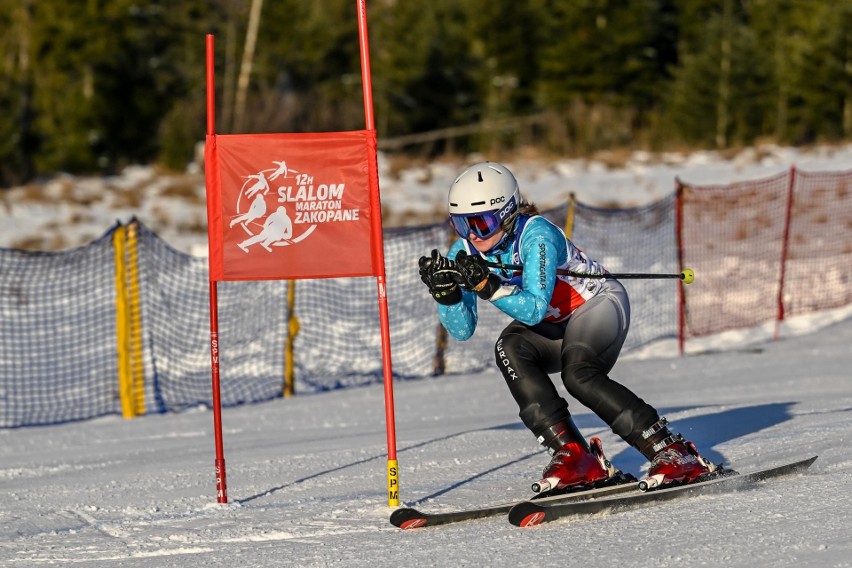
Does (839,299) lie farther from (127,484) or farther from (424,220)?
(127,484)

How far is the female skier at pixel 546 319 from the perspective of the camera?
6.06 metres

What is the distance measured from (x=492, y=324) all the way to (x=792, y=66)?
35730 mm

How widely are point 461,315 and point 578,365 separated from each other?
2.11 feet

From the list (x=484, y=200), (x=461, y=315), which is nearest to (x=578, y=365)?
(x=461, y=315)

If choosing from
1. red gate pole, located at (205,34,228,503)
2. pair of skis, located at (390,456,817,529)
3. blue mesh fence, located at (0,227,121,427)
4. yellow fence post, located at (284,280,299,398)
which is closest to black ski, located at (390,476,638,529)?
pair of skis, located at (390,456,817,529)

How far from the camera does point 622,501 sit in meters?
6.12

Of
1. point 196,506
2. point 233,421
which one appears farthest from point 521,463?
point 233,421


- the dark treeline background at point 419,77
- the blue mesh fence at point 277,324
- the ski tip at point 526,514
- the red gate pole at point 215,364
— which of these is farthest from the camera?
the dark treeline background at point 419,77

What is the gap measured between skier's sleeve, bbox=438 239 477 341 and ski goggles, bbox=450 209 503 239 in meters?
0.27

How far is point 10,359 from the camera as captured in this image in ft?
53.4

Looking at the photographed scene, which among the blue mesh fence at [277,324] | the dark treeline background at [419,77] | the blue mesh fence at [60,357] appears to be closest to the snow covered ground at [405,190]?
the dark treeline background at [419,77]

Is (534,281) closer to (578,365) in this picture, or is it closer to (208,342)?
(578,365)

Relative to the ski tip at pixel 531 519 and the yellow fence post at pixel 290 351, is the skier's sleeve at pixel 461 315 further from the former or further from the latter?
the yellow fence post at pixel 290 351

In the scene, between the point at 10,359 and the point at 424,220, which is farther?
the point at 424,220
